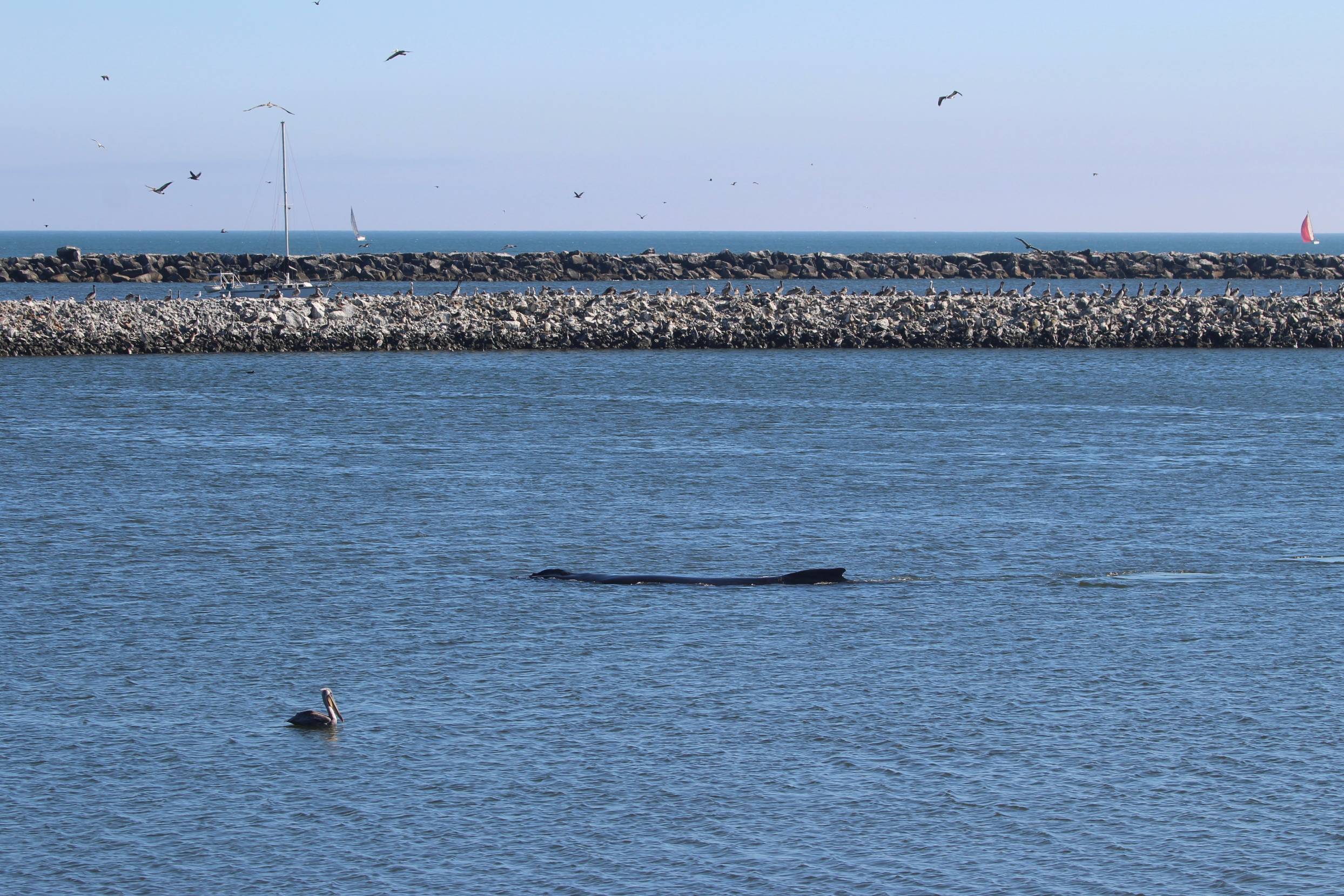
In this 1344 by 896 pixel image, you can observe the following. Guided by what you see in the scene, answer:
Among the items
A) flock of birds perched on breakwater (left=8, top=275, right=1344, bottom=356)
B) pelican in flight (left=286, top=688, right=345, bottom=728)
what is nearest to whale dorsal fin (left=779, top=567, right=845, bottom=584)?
pelican in flight (left=286, top=688, right=345, bottom=728)

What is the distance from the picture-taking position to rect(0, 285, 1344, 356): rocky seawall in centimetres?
5491

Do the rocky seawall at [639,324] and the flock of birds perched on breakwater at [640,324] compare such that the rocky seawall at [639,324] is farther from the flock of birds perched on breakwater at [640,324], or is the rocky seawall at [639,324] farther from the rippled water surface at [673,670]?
the rippled water surface at [673,670]

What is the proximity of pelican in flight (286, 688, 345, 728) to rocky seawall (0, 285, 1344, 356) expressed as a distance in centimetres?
4446

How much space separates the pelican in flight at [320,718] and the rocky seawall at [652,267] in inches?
3727

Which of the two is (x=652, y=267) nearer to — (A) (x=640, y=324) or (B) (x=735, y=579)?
(A) (x=640, y=324)

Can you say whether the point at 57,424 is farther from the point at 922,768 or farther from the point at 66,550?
the point at 922,768

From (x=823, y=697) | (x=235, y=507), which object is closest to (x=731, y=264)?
(x=235, y=507)

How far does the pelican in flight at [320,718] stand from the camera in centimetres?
1252

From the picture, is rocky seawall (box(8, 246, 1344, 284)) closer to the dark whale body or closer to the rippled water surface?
the rippled water surface

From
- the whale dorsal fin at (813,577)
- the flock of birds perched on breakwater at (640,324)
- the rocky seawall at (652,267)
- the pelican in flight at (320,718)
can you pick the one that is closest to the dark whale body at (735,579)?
the whale dorsal fin at (813,577)

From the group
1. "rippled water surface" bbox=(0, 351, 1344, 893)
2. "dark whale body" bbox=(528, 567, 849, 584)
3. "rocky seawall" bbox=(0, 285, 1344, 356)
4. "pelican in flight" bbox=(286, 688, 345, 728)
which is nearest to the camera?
"rippled water surface" bbox=(0, 351, 1344, 893)

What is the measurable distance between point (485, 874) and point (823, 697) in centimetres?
457

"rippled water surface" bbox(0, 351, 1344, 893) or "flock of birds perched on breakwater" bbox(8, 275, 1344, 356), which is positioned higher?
"flock of birds perched on breakwater" bbox(8, 275, 1344, 356)

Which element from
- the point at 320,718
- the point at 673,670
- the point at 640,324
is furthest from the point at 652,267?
the point at 320,718
